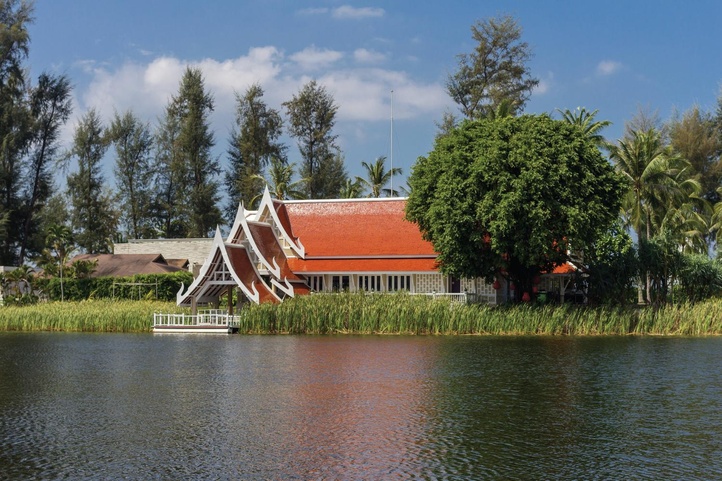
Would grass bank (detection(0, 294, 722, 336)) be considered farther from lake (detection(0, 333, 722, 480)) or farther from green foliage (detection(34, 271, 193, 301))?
green foliage (detection(34, 271, 193, 301))

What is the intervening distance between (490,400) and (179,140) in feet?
186

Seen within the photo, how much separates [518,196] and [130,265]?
109 ft

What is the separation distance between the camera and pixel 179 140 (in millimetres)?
72812

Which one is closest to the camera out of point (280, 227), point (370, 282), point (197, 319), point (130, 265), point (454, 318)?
point (454, 318)

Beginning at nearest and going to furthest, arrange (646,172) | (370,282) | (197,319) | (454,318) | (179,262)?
(454,318) → (197,319) → (370,282) → (646,172) → (179,262)

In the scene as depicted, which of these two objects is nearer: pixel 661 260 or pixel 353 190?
pixel 661 260

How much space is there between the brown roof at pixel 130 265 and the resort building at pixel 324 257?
11.0m

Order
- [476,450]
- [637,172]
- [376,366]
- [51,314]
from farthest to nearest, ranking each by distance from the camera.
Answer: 1. [637,172]
2. [51,314]
3. [376,366]
4. [476,450]

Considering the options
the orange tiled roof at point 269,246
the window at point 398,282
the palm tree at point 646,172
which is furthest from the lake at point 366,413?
the palm tree at point 646,172

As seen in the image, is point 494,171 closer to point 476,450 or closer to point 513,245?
point 513,245

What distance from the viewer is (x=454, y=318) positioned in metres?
38.8

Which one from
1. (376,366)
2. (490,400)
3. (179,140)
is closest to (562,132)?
(376,366)

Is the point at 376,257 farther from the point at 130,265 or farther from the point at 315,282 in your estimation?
the point at 130,265

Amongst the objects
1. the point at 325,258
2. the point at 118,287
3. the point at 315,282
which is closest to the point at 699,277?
the point at 325,258
